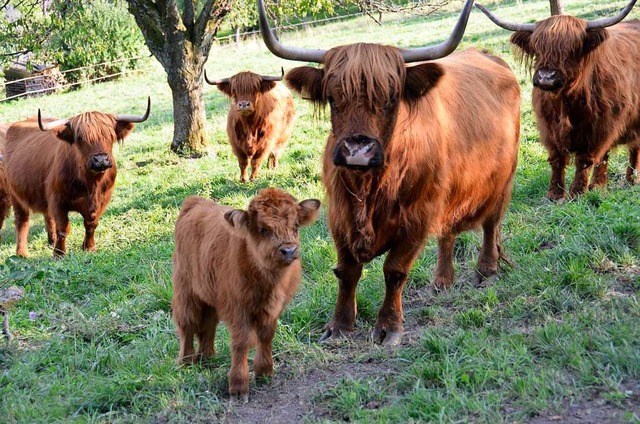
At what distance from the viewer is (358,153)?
4.50m

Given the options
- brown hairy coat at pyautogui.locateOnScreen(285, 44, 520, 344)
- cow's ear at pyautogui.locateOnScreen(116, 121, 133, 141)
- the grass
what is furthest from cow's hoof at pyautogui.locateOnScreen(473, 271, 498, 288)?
cow's ear at pyautogui.locateOnScreen(116, 121, 133, 141)

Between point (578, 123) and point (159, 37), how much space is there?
795 cm

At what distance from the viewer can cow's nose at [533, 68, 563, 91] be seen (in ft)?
24.7

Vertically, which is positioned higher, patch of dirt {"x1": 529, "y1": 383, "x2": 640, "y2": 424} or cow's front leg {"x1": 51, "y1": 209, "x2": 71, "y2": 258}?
patch of dirt {"x1": 529, "y1": 383, "x2": 640, "y2": 424}

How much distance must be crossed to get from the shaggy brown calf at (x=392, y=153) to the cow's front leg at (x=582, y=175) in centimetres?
232

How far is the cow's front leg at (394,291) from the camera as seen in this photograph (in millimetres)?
5238

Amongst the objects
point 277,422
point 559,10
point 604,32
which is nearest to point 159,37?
point 559,10

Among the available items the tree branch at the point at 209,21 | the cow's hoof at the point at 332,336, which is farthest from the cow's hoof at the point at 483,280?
A: the tree branch at the point at 209,21

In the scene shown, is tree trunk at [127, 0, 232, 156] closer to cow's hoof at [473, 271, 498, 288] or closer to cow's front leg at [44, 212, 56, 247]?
cow's front leg at [44, 212, 56, 247]

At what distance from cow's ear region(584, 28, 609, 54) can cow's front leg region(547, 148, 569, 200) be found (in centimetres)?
109

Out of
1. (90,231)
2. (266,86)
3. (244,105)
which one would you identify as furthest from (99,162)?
(266,86)

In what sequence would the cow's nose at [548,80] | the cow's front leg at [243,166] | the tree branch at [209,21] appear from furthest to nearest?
the tree branch at [209,21], the cow's front leg at [243,166], the cow's nose at [548,80]

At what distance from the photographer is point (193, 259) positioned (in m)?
5.05

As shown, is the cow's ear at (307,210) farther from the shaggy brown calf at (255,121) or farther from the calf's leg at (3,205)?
the calf's leg at (3,205)
